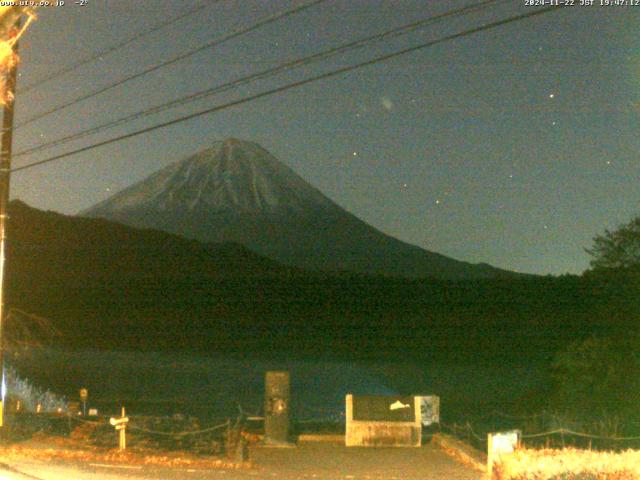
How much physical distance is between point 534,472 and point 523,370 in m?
67.5

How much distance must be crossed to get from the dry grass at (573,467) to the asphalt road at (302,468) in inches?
257

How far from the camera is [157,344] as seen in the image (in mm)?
91750

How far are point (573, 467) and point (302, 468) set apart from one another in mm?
9905

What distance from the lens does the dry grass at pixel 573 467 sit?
1018 centimetres

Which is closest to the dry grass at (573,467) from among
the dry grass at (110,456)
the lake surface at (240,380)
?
the dry grass at (110,456)

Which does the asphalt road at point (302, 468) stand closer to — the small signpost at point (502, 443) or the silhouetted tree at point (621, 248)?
the small signpost at point (502, 443)

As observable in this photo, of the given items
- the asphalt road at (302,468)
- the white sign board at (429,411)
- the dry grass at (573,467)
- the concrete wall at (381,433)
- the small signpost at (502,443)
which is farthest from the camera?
the white sign board at (429,411)

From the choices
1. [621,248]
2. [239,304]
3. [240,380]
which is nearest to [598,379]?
[621,248]

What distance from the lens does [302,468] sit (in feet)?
64.0

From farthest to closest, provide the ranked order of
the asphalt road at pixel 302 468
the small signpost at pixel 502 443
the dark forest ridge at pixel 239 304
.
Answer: the dark forest ridge at pixel 239 304
the asphalt road at pixel 302 468
the small signpost at pixel 502 443

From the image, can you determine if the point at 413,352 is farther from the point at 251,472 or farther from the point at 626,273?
the point at 251,472

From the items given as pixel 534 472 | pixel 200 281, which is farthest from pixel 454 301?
pixel 534 472

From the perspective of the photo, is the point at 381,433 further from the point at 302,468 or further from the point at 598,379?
the point at 598,379

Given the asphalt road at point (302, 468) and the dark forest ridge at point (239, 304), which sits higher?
the dark forest ridge at point (239, 304)
